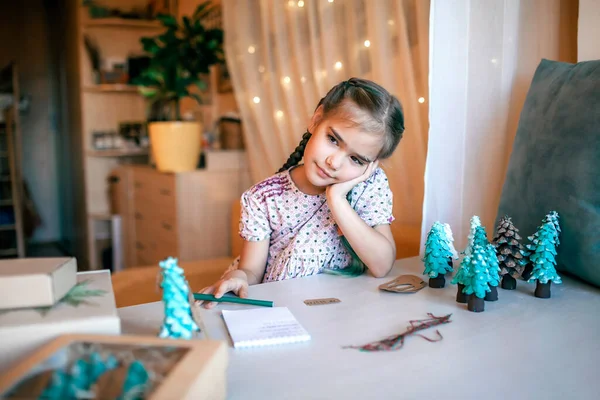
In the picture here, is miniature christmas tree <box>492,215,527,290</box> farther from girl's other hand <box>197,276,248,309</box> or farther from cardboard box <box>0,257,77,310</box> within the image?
cardboard box <box>0,257,77,310</box>

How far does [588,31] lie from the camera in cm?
122

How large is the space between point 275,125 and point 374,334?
177 cm

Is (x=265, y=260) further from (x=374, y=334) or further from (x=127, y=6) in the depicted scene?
(x=127, y=6)

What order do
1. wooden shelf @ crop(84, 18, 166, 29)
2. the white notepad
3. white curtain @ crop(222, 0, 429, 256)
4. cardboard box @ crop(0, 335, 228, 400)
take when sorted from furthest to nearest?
wooden shelf @ crop(84, 18, 166, 29) → white curtain @ crop(222, 0, 429, 256) → the white notepad → cardboard box @ crop(0, 335, 228, 400)

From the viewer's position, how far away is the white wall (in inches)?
47.3

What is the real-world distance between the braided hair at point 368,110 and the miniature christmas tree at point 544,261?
36 centimetres

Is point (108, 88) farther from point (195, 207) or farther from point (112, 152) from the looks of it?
point (195, 207)

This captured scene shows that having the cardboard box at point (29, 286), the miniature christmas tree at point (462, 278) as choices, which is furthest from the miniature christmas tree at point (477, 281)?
the cardboard box at point (29, 286)

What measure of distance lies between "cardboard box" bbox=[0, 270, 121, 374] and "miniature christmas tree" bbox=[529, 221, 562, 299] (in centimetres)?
74

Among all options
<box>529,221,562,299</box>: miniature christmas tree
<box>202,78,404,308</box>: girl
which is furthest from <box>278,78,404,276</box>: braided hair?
<box>529,221,562,299</box>: miniature christmas tree

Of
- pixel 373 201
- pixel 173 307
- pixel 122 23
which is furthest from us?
pixel 122 23

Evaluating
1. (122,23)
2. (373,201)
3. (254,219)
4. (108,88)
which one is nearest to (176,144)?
(108,88)

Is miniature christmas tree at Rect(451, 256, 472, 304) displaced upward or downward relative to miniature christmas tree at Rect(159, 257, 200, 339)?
downward

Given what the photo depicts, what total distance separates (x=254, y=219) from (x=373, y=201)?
30 cm
